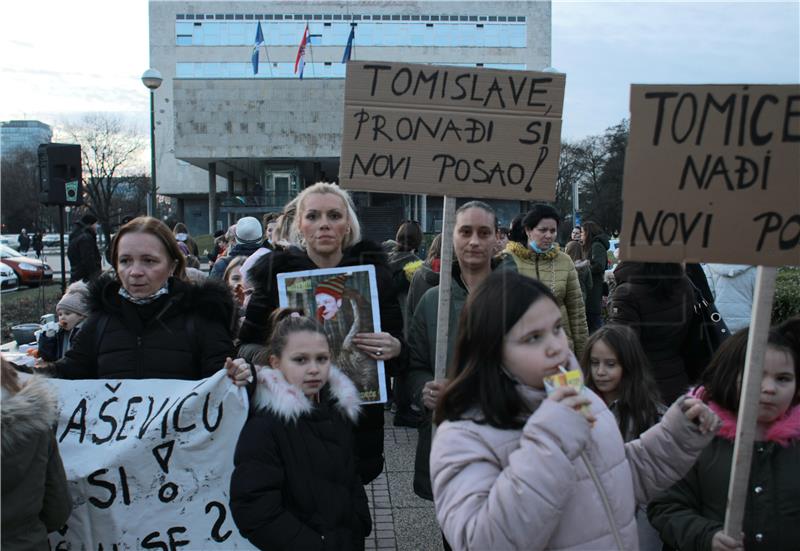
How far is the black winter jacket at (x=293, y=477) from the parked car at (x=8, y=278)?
20925mm

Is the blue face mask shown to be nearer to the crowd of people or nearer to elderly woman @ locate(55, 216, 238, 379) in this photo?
the crowd of people

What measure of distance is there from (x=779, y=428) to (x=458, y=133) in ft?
5.77

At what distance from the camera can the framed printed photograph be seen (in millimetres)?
3279

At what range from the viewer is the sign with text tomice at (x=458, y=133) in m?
3.12

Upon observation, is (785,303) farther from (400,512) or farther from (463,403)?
(463,403)

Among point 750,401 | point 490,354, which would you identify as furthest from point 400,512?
point 490,354

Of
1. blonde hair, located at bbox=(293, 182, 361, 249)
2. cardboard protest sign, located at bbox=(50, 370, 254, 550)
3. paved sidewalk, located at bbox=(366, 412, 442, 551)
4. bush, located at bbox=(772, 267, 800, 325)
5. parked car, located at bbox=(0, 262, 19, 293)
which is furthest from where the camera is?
parked car, located at bbox=(0, 262, 19, 293)

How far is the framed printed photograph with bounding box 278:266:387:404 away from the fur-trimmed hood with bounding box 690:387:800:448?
145 centimetres

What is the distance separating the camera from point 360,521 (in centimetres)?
299

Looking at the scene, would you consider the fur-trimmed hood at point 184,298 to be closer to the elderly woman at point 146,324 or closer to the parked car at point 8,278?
the elderly woman at point 146,324

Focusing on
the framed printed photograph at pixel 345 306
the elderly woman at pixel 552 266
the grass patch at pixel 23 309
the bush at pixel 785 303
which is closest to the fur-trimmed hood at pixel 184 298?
the framed printed photograph at pixel 345 306

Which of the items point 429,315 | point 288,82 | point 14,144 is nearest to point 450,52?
point 288,82

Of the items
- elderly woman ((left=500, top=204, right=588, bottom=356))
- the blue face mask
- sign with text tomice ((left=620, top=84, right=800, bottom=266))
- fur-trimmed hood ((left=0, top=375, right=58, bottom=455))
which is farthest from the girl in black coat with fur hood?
the blue face mask

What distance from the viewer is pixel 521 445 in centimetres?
184
